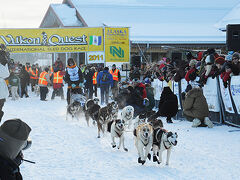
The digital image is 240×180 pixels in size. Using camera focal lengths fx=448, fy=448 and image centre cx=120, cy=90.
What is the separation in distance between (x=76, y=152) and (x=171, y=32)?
2254 centimetres

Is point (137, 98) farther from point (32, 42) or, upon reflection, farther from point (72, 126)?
point (32, 42)

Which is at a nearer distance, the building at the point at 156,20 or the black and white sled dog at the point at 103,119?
the black and white sled dog at the point at 103,119

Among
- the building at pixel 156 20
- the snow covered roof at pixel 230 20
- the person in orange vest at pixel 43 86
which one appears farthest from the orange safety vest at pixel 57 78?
the snow covered roof at pixel 230 20

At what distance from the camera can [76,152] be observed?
693 cm

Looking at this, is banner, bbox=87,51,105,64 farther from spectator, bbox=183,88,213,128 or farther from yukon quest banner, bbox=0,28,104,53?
spectator, bbox=183,88,213,128

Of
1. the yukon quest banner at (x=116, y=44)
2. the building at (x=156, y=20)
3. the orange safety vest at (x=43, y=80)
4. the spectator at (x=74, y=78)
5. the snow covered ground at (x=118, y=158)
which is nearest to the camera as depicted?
the snow covered ground at (x=118, y=158)

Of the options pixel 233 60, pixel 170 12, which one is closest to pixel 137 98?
pixel 233 60

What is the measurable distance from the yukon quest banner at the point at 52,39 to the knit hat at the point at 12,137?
21.5 metres

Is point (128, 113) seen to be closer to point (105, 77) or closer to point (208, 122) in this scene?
point (208, 122)

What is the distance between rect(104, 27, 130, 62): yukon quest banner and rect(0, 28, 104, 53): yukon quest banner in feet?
1.50

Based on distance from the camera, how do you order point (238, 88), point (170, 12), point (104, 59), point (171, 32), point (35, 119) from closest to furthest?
point (238, 88) → point (35, 119) → point (104, 59) → point (171, 32) → point (170, 12)

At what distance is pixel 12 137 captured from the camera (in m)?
2.96

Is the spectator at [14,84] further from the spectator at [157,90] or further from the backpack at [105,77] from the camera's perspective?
the spectator at [157,90]

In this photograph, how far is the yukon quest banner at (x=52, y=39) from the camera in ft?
80.4
